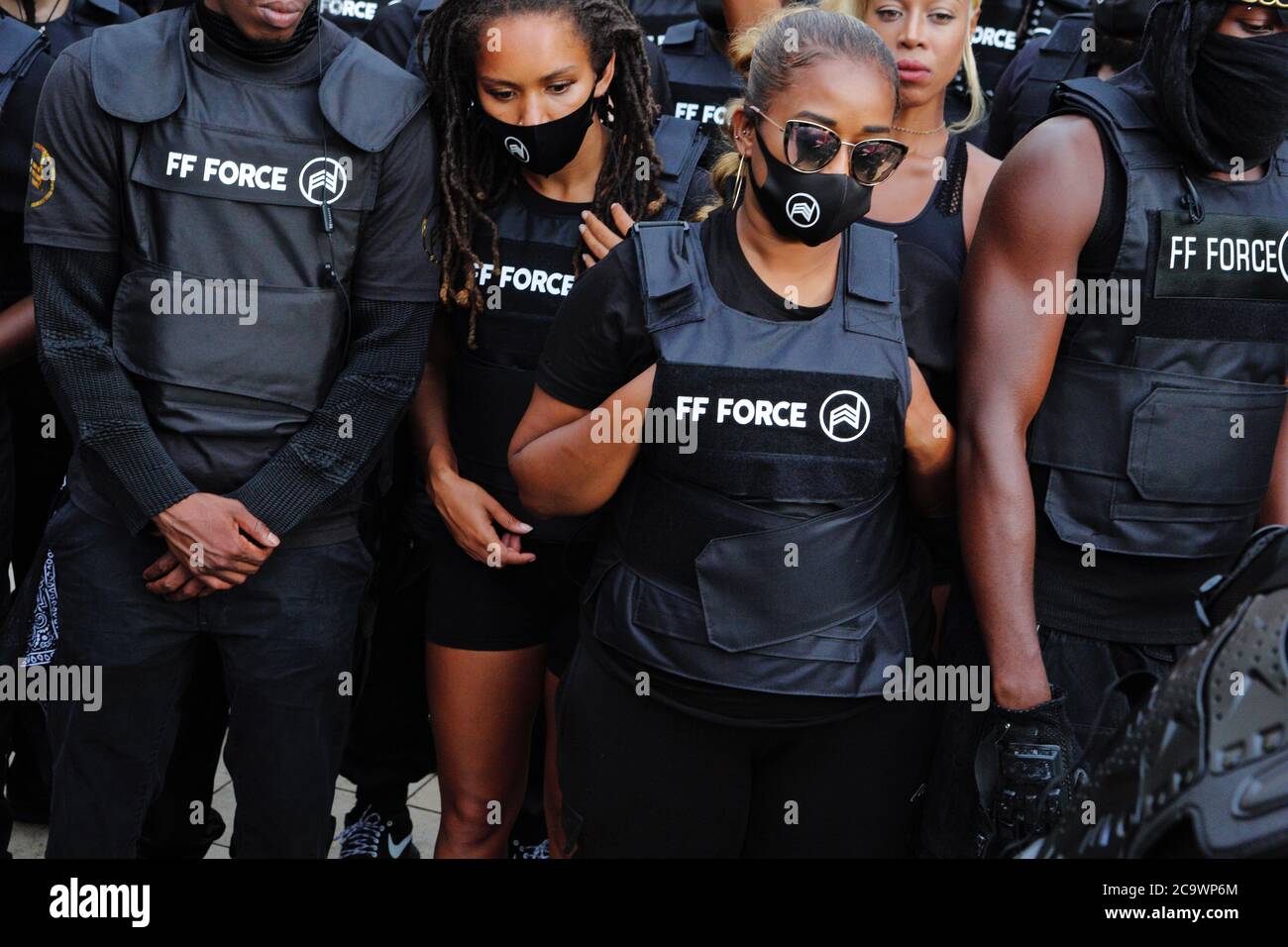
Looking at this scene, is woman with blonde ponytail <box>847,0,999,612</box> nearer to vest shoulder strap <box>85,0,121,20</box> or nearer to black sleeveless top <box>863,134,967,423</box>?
black sleeveless top <box>863,134,967,423</box>

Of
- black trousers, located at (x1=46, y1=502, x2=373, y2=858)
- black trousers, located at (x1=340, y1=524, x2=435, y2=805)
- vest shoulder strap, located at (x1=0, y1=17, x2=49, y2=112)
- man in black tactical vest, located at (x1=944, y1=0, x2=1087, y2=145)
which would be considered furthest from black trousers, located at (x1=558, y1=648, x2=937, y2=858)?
man in black tactical vest, located at (x1=944, y1=0, x2=1087, y2=145)

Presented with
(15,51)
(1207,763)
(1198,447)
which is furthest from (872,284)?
(15,51)

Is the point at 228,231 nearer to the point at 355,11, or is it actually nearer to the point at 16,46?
the point at 16,46

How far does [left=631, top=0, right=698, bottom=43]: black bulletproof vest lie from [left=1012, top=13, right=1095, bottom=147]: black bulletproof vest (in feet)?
3.71

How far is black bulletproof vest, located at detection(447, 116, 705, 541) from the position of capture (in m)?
2.84

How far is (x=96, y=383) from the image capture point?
266cm

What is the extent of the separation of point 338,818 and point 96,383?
1676mm

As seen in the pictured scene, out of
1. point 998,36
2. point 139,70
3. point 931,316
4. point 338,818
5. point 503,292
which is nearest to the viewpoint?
point 931,316

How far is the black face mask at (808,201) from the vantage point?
7.25ft

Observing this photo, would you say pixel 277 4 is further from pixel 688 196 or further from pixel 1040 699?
pixel 1040 699

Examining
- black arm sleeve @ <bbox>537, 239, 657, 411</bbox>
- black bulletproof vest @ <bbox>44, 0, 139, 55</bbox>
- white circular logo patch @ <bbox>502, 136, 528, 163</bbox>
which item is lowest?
black arm sleeve @ <bbox>537, 239, 657, 411</bbox>

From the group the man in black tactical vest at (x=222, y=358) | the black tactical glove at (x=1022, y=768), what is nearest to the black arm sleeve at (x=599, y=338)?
the man in black tactical vest at (x=222, y=358)
